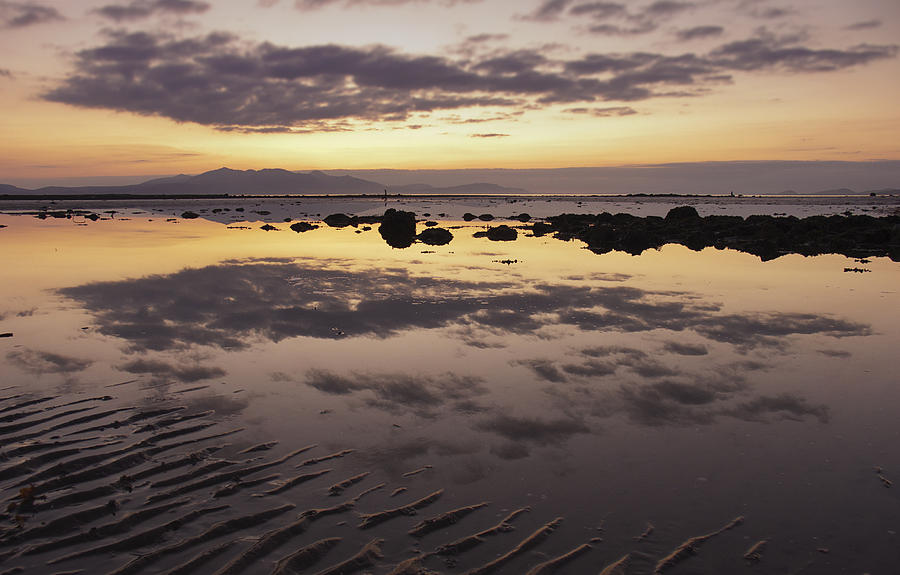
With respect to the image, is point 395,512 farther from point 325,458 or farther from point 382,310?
point 382,310

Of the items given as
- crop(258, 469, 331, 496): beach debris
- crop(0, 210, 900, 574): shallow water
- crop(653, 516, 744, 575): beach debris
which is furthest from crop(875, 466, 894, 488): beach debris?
crop(258, 469, 331, 496): beach debris

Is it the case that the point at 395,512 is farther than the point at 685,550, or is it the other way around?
the point at 395,512

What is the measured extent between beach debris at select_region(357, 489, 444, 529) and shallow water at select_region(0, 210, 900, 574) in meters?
0.08

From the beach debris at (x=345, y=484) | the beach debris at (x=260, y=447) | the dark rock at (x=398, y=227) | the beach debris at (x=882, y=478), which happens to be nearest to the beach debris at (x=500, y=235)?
the dark rock at (x=398, y=227)

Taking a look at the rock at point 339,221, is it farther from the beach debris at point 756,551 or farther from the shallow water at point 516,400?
the beach debris at point 756,551

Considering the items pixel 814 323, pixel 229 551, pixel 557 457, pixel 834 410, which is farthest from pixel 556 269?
pixel 229 551

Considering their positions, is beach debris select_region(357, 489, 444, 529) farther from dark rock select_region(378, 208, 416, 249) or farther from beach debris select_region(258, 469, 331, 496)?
dark rock select_region(378, 208, 416, 249)

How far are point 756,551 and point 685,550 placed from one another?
72cm

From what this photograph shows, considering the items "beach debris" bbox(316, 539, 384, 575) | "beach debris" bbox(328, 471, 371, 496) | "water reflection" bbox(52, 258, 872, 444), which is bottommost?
"beach debris" bbox(316, 539, 384, 575)

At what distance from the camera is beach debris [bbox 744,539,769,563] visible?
5.34 meters

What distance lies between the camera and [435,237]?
131ft

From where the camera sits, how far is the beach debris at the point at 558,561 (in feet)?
16.8

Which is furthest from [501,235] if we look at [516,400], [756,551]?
[756,551]

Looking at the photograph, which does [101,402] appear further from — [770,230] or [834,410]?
[770,230]
